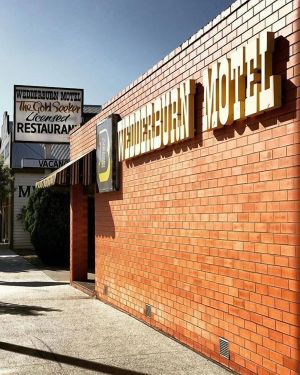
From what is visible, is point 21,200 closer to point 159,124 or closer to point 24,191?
point 24,191

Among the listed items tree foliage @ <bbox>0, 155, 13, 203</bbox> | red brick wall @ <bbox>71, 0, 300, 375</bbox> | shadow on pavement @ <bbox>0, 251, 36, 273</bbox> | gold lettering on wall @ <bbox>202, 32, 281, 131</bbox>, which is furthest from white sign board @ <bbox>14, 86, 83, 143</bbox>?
gold lettering on wall @ <bbox>202, 32, 281, 131</bbox>

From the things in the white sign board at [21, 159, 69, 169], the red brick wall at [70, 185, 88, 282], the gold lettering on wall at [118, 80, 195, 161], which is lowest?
the red brick wall at [70, 185, 88, 282]

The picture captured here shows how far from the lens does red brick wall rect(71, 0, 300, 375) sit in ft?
16.0

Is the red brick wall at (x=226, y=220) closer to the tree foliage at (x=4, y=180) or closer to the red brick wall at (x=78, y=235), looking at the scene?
the red brick wall at (x=78, y=235)

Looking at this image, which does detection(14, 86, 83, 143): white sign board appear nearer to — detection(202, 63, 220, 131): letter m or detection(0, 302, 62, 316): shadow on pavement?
detection(0, 302, 62, 316): shadow on pavement

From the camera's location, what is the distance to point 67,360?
6180 mm

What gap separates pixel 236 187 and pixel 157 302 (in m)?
3.00

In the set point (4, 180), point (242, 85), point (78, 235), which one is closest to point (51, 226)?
point (78, 235)

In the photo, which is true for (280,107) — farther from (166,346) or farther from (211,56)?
(166,346)

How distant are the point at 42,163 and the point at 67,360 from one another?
72.4ft

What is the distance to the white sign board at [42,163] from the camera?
27.0 metres

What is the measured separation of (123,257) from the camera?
31.9 feet

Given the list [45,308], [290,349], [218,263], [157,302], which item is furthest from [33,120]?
[290,349]

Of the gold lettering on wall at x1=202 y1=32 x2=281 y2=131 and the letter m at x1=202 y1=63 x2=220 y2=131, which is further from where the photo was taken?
the letter m at x1=202 y1=63 x2=220 y2=131
